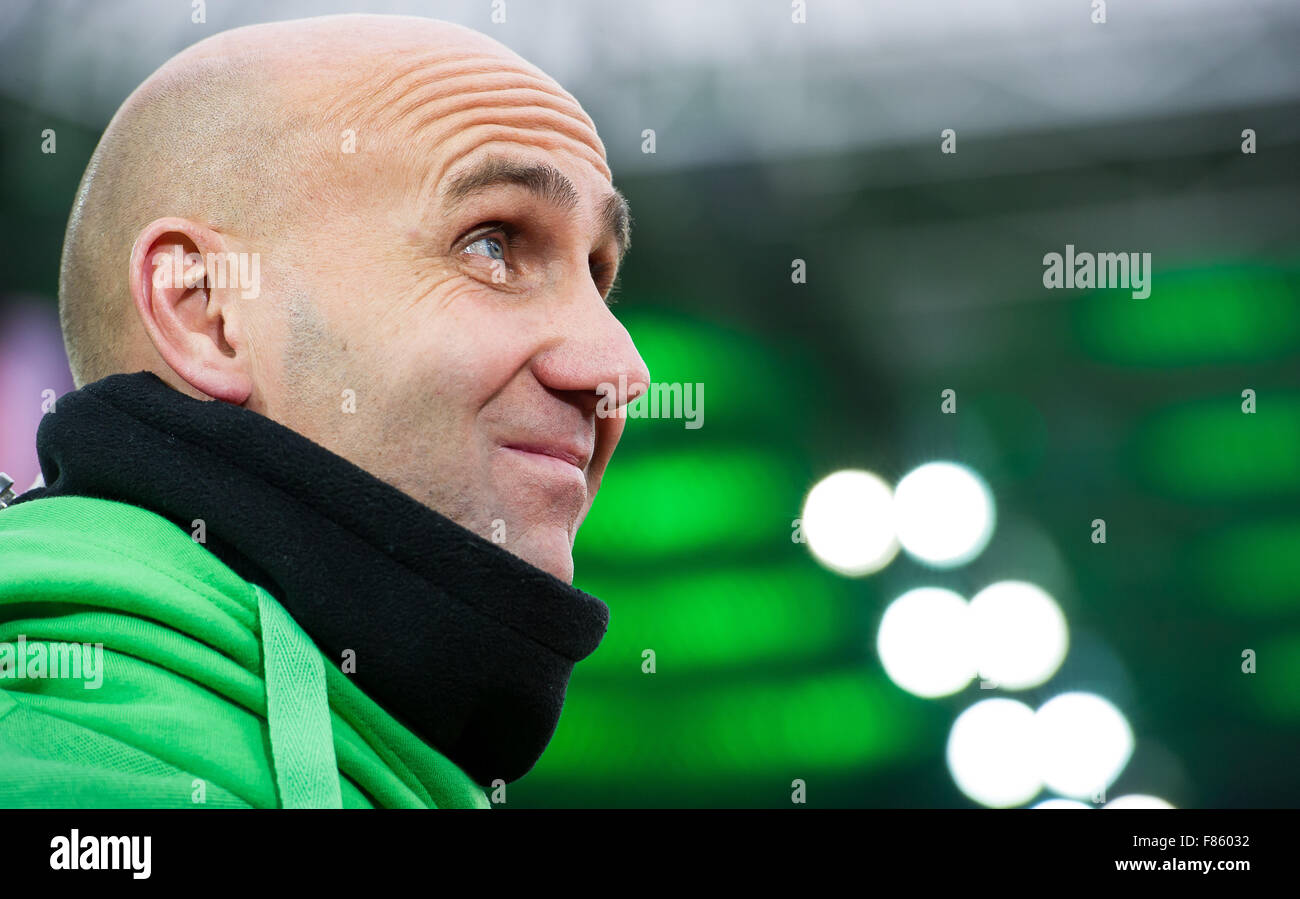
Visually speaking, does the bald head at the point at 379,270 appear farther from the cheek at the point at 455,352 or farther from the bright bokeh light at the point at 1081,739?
the bright bokeh light at the point at 1081,739

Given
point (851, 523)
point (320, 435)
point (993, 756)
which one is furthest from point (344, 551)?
point (993, 756)

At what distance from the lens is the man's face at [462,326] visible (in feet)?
3.67

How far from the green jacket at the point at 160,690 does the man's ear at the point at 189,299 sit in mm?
167

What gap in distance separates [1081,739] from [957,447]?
111 centimetres

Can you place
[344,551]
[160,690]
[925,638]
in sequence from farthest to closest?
[925,638] < [344,551] < [160,690]

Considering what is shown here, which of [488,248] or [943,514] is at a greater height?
[488,248]

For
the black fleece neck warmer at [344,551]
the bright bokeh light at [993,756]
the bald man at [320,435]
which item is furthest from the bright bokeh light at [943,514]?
the black fleece neck warmer at [344,551]

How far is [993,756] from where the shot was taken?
4.17 meters

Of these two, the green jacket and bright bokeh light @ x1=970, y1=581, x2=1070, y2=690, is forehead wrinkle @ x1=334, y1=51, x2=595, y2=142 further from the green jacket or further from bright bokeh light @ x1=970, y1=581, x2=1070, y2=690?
bright bokeh light @ x1=970, y1=581, x2=1070, y2=690

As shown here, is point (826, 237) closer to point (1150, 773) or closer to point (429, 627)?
point (1150, 773)

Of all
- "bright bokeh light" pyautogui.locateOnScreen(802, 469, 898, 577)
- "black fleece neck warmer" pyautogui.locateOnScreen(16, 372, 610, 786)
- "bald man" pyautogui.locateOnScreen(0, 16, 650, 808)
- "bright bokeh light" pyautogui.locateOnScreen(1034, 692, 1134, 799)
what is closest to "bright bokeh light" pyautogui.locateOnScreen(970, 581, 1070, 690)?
"bright bokeh light" pyautogui.locateOnScreen(1034, 692, 1134, 799)

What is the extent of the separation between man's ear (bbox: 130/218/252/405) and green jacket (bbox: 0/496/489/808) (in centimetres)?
17

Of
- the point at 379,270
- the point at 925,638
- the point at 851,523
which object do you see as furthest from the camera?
the point at 925,638

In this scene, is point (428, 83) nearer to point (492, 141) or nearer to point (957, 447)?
point (492, 141)
